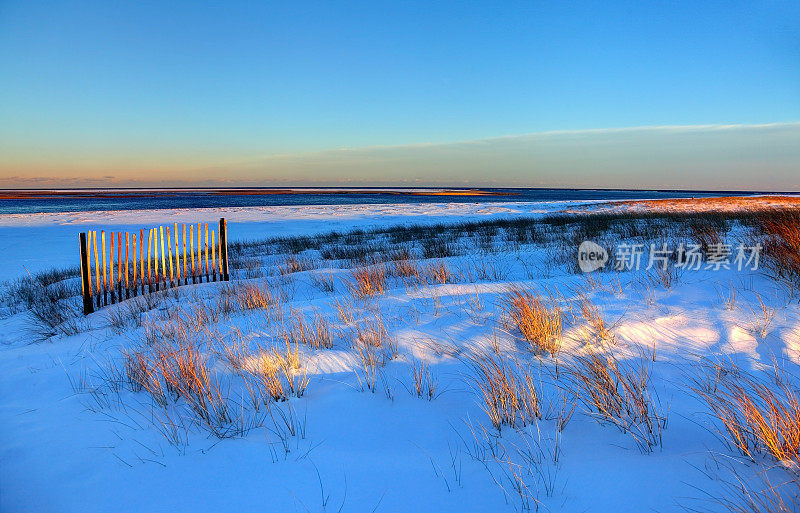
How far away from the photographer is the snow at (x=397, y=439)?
6.85 ft

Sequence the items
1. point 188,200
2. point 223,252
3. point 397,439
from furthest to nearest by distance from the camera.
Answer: point 188,200, point 223,252, point 397,439

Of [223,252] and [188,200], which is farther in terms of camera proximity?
[188,200]

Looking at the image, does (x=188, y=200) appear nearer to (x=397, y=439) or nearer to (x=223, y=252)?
(x=223, y=252)

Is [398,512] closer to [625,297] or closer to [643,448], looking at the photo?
[643,448]

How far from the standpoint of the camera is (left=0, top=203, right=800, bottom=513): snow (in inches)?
82.2

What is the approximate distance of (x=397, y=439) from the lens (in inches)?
101

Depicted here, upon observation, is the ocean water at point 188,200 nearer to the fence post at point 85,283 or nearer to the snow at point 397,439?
the fence post at point 85,283

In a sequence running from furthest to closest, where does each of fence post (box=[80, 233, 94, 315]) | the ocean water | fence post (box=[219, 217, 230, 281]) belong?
the ocean water, fence post (box=[219, 217, 230, 281]), fence post (box=[80, 233, 94, 315])

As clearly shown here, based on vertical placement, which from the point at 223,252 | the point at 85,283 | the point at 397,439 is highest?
the point at 223,252

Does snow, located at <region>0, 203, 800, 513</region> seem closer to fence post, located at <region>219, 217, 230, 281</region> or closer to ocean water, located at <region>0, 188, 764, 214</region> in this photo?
fence post, located at <region>219, 217, 230, 281</region>

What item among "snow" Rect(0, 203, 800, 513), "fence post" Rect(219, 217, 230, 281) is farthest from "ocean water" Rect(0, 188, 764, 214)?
"snow" Rect(0, 203, 800, 513)

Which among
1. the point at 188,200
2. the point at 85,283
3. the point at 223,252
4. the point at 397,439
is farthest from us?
the point at 188,200

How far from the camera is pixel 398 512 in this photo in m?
2.00

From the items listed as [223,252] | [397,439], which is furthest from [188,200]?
[397,439]
